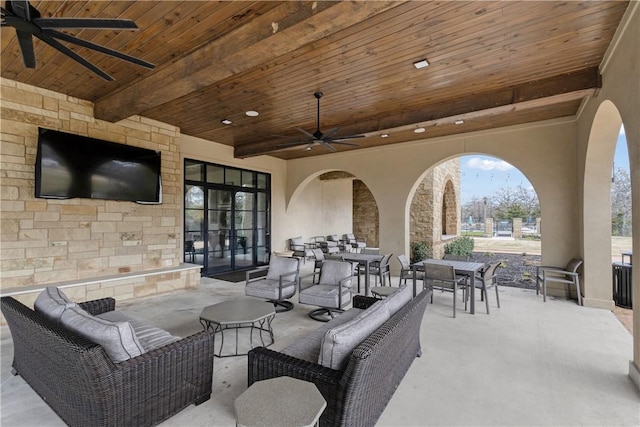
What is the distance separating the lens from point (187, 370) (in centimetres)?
208

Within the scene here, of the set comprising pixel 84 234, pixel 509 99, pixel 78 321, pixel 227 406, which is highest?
pixel 509 99

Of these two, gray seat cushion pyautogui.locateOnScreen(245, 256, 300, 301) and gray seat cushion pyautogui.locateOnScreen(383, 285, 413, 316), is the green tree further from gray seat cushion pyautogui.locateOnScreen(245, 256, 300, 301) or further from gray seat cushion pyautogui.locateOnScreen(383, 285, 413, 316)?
gray seat cushion pyautogui.locateOnScreen(245, 256, 300, 301)

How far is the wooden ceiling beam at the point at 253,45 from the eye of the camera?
2258mm

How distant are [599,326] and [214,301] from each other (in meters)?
5.46

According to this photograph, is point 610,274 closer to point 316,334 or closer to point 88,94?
point 316,334

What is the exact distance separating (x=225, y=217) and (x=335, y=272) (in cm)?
432

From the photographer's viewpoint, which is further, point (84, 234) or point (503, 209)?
point (503, 209)

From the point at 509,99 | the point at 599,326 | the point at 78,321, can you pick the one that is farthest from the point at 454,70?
the point at 78,321

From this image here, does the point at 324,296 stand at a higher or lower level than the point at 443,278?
lower

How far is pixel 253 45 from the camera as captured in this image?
269 cm

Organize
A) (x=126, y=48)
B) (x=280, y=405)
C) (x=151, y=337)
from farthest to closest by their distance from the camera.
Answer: (x=126, y=48)
(x=151, y=337)
(x=280, y=405)

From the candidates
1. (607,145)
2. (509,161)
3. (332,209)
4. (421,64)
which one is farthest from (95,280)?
(332,209)

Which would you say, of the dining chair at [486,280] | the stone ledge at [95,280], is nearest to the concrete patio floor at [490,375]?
the dining chair at [486,280]

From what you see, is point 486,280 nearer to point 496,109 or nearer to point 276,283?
point 496,109
